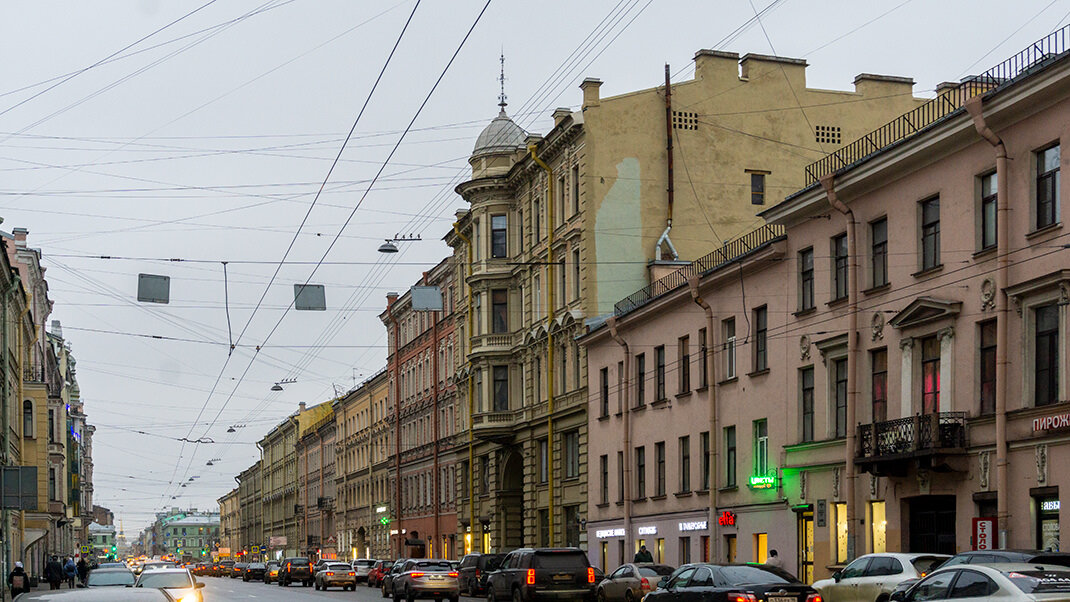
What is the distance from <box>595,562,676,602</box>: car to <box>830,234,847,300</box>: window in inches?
290

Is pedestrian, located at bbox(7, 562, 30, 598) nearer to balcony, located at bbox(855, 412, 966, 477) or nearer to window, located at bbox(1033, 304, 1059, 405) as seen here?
balcony, located at bbox(855, 412, 966, 477)

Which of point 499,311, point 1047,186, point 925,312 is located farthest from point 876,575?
point 499,311

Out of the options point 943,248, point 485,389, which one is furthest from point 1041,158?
point 485,389

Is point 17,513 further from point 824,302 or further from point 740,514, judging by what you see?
point 824,302

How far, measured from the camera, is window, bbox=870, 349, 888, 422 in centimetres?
3108

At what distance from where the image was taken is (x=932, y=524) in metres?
29.5

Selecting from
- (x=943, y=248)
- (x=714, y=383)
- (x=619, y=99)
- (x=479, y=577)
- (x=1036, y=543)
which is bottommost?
(x=479, y=577)

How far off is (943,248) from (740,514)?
39.0ft

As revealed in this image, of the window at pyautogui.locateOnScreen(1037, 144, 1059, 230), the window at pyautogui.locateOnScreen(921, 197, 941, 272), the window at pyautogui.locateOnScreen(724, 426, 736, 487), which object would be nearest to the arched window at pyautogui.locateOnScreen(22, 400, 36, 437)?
the window at pyautogui.locateOnScreen(724, 426, 736, 487)

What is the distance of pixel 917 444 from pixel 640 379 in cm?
1823

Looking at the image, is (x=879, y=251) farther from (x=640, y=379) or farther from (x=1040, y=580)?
(x=1040, y=580)

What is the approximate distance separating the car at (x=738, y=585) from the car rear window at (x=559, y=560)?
397 inches

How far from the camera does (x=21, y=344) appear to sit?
2419 inches

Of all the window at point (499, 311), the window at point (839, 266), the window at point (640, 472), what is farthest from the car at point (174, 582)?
the window at point (499, 311)
